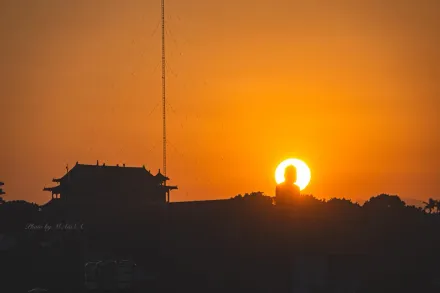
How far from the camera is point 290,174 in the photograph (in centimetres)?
4888

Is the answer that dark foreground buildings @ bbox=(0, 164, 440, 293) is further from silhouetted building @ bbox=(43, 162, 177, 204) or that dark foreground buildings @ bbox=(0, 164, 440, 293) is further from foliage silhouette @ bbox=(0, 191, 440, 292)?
silhouetted building @ bbox=(43, 162, 177, 204)

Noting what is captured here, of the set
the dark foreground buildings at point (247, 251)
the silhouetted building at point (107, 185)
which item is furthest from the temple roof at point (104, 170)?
the dark foreground buildings at point (247, 251)

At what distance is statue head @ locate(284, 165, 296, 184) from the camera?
48.9 meters

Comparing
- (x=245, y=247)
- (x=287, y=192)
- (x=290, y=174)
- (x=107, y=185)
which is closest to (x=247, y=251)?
(x=245, y=247)

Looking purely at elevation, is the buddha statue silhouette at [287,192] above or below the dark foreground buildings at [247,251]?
above

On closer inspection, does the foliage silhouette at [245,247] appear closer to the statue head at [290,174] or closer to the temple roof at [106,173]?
the statue head at [290,174]

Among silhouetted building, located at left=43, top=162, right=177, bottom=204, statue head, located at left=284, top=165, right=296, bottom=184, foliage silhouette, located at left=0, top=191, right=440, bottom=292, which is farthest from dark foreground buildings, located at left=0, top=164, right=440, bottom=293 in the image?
silhouetted building, located at left=43, top=162, right=177, bottom=204

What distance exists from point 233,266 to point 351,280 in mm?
8139

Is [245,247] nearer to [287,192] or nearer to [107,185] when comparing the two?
[287,192]

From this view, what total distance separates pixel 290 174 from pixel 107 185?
3864 centimetres

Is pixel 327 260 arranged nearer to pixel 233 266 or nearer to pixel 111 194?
pixel 233 266

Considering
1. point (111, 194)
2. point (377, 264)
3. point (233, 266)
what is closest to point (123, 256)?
point (233, 266)

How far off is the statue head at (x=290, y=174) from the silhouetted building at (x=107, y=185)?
34.9 meters

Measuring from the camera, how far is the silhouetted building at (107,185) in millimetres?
81875
